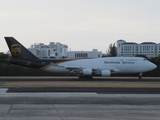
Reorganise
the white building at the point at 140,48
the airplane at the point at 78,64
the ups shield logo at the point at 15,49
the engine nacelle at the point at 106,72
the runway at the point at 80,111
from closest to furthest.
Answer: the runway at the point at 80,111 < the engine nacelle at the point at 106,72 < the airplane at the point at 78,64 < the ups shield logo at the point at 15,49 < the white building at the point at 140,48

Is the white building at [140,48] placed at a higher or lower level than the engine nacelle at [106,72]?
higher

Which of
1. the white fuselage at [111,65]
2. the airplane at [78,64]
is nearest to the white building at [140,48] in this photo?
the white fuselage at [111,65]

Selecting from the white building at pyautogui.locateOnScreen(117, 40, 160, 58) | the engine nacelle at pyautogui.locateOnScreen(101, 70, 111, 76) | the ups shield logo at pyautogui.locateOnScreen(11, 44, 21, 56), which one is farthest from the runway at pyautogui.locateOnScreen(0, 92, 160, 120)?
the white building at pyautogui.locateOnScreen(117, 40, 160, 58)

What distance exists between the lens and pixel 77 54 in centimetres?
A: 15738

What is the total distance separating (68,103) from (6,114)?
4.61 metres

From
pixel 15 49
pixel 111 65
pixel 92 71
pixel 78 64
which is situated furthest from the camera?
pixel 78 64

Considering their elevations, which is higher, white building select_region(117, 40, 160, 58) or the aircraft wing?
A: white building select_region(117, 40, 160, 58)

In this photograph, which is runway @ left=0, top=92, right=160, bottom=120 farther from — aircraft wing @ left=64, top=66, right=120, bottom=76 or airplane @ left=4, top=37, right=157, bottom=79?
airplane @ left=4, top=37, right=157, bottom=79

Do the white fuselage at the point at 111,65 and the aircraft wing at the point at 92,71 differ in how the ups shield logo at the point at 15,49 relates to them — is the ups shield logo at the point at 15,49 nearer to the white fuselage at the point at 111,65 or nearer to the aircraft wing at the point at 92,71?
the white fuselage at the point at 111,65

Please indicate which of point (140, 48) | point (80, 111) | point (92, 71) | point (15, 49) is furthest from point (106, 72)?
point (140, 48)

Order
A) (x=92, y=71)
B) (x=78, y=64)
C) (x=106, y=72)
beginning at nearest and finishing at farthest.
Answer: (x=106, y=72) → (x=92, y=71) → (x=78, y=64)

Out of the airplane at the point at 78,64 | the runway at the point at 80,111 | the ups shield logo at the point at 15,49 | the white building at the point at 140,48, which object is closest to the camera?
the runway at the point at 80,111

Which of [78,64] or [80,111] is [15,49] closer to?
[78,64]

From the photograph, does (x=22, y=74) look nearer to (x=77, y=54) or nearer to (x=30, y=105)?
(x=30, y=105)
